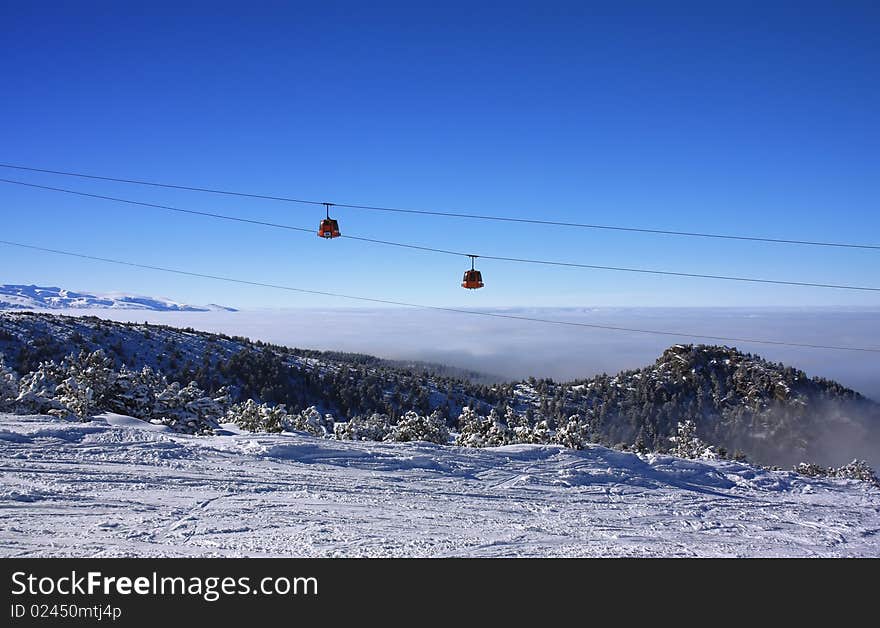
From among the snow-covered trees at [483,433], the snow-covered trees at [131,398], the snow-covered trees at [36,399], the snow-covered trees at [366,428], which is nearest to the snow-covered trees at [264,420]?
the snow-covered trees at [366,428]

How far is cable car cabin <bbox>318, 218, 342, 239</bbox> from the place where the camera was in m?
13.4

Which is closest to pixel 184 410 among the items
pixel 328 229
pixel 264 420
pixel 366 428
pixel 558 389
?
pixel 264 420

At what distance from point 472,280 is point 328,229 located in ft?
13.2

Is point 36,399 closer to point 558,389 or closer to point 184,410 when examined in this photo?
point 184,410

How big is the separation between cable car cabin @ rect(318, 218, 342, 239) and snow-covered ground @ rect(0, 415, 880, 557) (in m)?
5.14

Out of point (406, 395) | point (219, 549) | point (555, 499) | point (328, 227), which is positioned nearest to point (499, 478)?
point (555, 499)

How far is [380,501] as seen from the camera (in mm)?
7582

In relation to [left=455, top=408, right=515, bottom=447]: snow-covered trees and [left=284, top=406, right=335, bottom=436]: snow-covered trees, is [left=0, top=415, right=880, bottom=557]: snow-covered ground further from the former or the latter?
[left=284, top=406, right=335, bottom=436]: snow-covered trees

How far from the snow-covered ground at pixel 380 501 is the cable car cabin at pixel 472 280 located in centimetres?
452

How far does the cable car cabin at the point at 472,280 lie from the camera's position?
14.1 metres

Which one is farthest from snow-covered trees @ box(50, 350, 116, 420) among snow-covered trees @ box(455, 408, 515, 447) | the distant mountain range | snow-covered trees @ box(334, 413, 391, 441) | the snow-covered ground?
the distant mountain range

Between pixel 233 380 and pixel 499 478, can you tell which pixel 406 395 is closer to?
pixel 233 380

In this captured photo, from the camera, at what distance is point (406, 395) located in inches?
4087
